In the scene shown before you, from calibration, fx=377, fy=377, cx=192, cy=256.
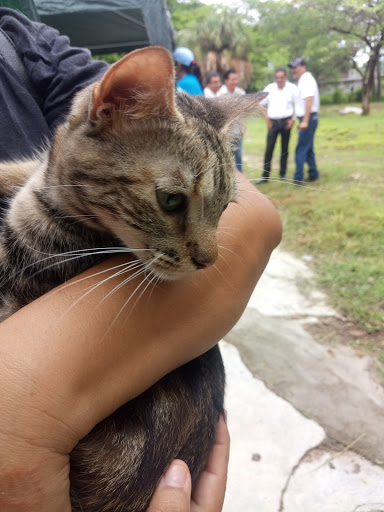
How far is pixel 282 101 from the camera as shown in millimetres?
6367

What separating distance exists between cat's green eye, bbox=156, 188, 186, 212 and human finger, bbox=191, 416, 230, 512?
74cm

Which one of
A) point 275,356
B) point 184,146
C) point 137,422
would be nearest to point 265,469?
point 275,356

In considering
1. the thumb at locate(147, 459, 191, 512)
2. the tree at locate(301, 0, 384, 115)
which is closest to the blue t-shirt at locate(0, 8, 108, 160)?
the thumb at locate(147, 459, 191, 512)

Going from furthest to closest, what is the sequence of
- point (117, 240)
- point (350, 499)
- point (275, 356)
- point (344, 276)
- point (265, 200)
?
point (344, 276) → point (275, 356) → point (350, 499) → point (265, 200) → point (117, 240)

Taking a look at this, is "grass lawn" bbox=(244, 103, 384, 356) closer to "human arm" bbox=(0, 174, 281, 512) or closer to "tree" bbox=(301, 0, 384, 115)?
"human arm" bbox=(0, 174, 281, 512)

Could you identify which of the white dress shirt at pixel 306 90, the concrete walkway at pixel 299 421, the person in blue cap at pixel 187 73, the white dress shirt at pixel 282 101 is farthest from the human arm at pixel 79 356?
the white dress shirt at pixel 282 101

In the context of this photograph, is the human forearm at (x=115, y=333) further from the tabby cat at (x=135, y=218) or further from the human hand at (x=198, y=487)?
the human hand at (x=198, y=487)

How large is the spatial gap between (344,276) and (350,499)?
6.06 ft

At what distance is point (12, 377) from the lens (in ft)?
2.14

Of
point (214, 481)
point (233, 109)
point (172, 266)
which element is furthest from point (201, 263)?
point (214, 481)

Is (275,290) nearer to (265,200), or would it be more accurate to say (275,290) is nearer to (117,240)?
(265,200)

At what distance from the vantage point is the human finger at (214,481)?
3.28ft

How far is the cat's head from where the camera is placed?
0.84 meters

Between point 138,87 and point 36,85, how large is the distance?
2.25 ft
